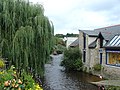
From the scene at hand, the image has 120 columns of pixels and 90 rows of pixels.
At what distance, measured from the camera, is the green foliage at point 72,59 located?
3038cm

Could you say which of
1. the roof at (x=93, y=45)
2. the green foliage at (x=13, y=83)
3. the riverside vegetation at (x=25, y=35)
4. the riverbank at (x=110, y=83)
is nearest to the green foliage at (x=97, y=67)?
the roof at (x=93, y=45)

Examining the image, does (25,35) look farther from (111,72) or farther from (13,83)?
(111,72)

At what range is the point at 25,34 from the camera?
47.4 feet

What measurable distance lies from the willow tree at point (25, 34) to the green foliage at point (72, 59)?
14338 millimetres

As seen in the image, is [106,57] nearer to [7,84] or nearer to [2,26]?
[2,26]

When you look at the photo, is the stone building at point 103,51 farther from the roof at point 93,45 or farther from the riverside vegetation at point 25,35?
the riverside vegetation at point 25,35

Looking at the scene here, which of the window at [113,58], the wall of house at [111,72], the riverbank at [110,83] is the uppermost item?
the window at [113,58]

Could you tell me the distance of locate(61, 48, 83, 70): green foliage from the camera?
30.4m

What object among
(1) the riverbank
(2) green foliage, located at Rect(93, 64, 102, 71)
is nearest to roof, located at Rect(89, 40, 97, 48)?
(2) green foliage, located at Rect(93, 64, 102, 71)

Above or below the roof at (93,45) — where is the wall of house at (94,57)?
below

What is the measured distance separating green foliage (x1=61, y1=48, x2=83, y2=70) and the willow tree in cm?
1434

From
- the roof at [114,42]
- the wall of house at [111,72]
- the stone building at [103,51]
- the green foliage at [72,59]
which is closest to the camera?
the wall of house at [111,72]

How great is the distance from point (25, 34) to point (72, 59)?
16752mm

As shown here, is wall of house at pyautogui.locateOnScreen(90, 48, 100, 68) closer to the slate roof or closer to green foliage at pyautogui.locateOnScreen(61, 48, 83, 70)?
the slate roof
